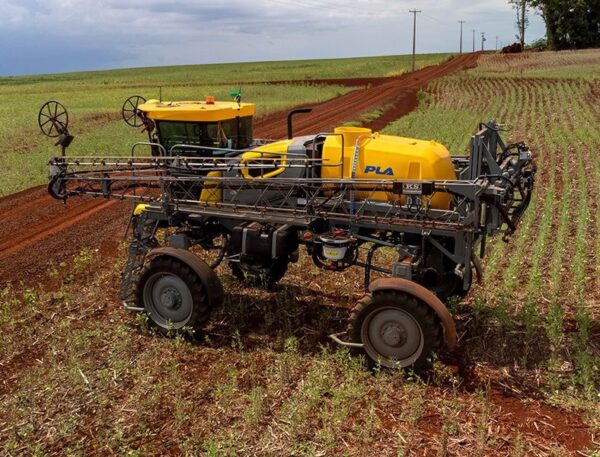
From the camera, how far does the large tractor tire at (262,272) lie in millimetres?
7863

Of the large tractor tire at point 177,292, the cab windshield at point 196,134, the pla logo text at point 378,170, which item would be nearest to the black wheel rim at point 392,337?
the pla logo text at point 378,170

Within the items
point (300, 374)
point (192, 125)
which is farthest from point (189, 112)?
point (300, 374)

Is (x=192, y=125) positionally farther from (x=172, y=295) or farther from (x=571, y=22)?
(x=571, y=22)

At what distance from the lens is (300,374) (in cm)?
652

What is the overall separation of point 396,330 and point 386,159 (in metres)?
2.07

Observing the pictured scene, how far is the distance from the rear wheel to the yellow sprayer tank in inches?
89.2

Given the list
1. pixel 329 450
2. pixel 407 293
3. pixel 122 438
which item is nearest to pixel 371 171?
pixel 407 293

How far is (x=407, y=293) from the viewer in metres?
6.18

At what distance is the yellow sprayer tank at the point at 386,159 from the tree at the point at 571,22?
83.6 metres

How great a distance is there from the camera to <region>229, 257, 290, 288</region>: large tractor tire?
25.8 ft

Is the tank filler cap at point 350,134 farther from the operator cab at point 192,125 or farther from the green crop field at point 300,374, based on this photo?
the green crop field at point 300,374

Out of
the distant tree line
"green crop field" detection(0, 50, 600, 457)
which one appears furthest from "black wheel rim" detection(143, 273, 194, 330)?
the distant tree line

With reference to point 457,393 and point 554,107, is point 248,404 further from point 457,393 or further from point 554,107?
point 554,107

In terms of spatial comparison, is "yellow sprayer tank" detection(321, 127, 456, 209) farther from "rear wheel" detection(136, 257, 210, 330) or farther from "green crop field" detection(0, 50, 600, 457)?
"rear wheel" detection(136, 257, 210, 330)
